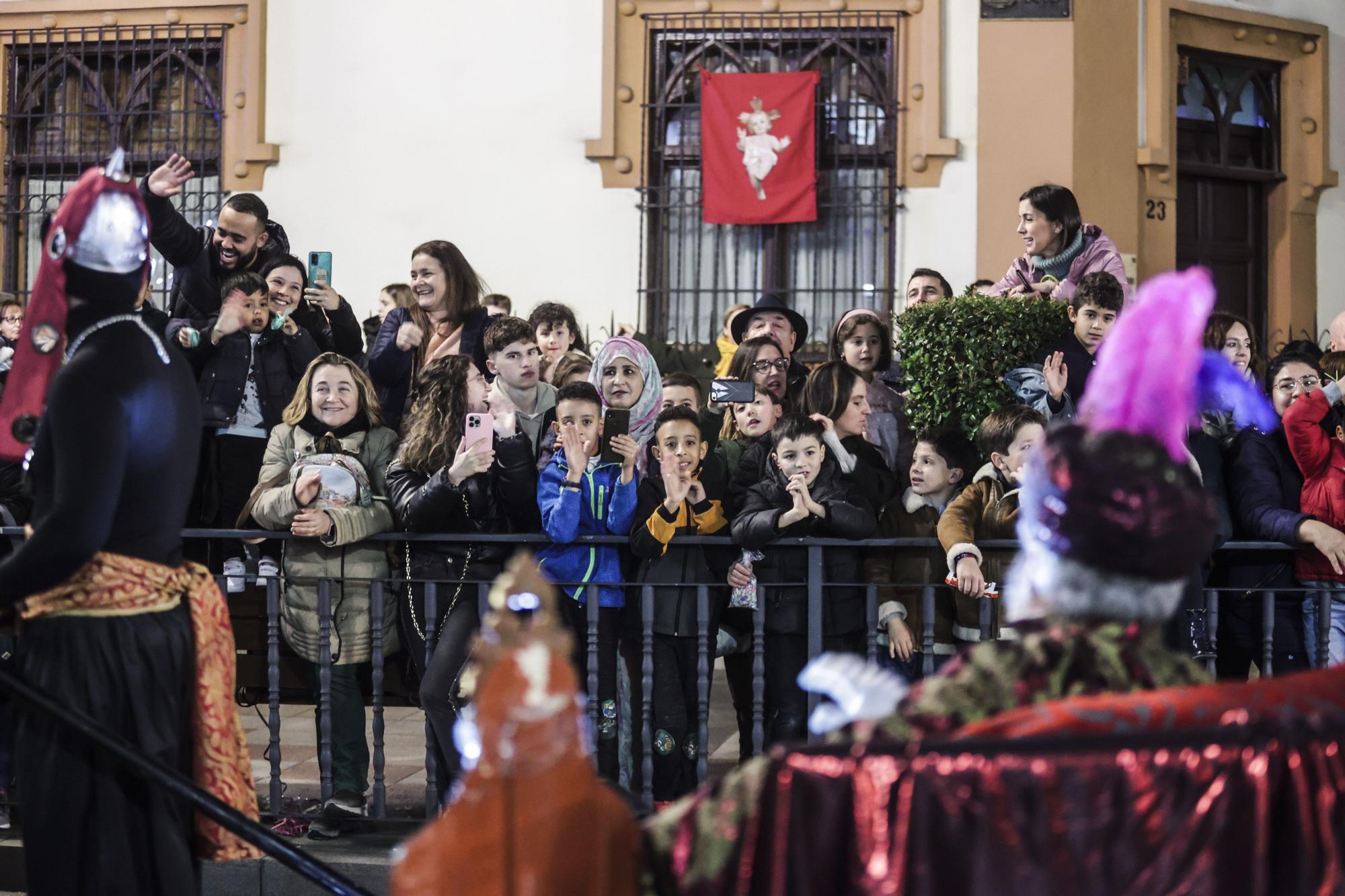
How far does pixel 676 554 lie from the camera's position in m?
5.60

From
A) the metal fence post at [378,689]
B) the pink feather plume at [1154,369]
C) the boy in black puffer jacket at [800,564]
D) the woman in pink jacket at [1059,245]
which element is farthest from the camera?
the woman in pink jacket at [1059,245]

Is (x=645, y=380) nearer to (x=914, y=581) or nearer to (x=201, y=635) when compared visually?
(x=914, y=581)

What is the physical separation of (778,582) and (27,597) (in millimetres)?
2695

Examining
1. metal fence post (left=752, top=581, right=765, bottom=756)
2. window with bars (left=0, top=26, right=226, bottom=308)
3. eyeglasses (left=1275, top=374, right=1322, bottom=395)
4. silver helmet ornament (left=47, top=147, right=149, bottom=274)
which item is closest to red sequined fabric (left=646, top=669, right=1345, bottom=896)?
silver helmet ornament (left=47, top=147, right=149, bottom=274)

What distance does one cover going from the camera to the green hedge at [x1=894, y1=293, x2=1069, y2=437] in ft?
20.0

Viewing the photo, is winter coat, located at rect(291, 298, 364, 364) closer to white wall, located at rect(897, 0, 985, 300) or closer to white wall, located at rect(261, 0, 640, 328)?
white wall, located at rect(261, 0, 640, 328)

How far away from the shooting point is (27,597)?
346 cm

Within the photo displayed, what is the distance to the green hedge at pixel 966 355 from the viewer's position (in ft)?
20.0

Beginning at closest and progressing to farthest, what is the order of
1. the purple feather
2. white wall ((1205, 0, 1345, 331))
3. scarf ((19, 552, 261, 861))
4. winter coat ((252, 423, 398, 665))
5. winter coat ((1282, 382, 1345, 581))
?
the purple feather < scarf ((19, 552, 261, 861)) < winter coat ((252, 423, 398, 665)) < winter coat ((1282, 382, 1345, 581)) < white wall ((1205, 0, 1345, 331))

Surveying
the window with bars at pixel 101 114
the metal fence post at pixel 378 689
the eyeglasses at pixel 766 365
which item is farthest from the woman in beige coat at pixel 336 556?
the window with bars at pixel 101 114

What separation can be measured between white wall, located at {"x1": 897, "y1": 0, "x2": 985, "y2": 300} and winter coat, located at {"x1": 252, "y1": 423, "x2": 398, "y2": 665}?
5941mm

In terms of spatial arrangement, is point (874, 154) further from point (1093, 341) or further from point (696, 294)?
point (1093, 341)

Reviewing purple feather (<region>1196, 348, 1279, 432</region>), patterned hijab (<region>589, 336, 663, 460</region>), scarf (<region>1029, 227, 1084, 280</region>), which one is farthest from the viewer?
scarf (<region>1029, 227, 1084, 280</region>)

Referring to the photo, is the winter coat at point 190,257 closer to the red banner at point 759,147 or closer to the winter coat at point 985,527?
the winter coat at point 985,527
